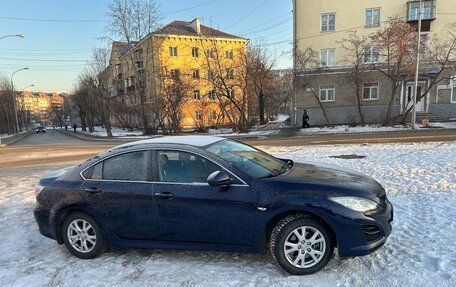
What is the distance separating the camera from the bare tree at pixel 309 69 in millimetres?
28969

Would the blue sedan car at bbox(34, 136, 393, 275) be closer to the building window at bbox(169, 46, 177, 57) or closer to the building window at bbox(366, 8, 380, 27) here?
the building window at bbox(366, 8, 380, 27)

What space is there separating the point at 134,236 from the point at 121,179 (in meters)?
0.75

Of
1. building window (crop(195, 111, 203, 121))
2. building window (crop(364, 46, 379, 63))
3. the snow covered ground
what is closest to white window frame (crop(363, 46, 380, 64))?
building window (crop(364, 46, 379, 63))

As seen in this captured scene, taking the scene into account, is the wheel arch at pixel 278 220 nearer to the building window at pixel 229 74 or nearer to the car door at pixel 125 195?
the car door at pixel 125 195

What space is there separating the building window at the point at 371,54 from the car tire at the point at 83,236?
2784 centimetres

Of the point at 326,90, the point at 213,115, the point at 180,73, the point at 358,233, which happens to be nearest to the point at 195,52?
the point at 213,115

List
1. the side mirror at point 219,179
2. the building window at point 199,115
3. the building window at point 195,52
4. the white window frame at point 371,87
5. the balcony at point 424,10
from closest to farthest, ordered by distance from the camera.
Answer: the side mirror at point 219,179 < the balcony at point 424,10 < the white window frame at point 371,87 < the building window at point 199,115 < the building window at point 195,52

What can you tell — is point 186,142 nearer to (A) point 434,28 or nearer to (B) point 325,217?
(B) point 325,217

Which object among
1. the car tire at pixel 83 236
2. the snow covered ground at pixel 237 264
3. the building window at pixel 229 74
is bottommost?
the snow covered ground at pixel 237 264

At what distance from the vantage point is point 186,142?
421 centimetres

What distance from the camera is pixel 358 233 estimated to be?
3.37 m

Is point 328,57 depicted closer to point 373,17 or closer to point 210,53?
point 373,17

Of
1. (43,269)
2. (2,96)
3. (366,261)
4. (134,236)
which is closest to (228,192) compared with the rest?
(134,236)

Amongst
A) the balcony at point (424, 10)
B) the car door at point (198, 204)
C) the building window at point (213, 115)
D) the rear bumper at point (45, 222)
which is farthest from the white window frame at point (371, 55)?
the rear bumper at point (45, 222)
